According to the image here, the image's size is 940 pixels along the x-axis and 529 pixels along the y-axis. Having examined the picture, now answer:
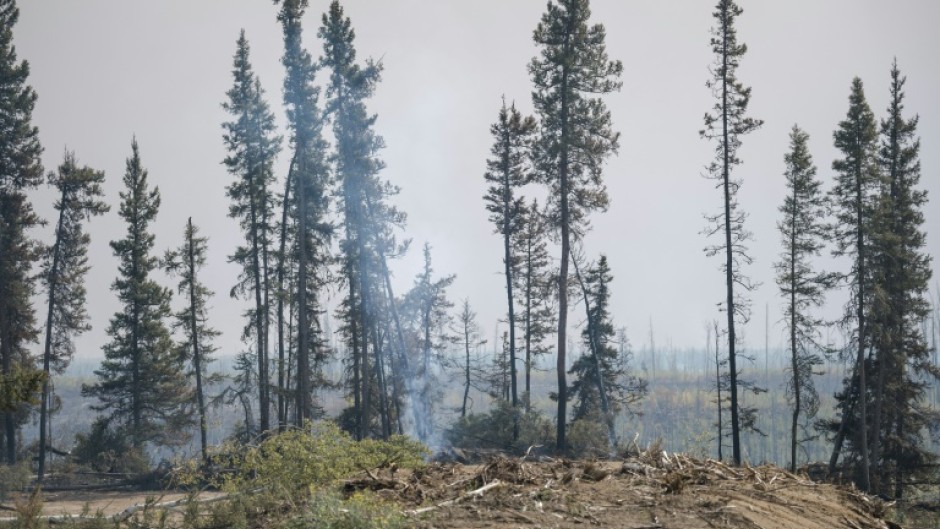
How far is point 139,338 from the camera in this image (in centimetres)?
3978

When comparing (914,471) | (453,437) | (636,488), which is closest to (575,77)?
(453,437)

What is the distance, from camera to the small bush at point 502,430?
33.4 metres

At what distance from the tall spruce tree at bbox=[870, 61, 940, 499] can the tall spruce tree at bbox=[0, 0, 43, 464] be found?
3636 centimetres

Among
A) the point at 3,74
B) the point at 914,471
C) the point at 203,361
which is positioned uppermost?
the point at 3,74

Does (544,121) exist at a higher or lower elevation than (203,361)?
higher

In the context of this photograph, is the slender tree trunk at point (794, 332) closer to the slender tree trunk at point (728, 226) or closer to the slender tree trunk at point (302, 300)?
the slender tree trunk at point (728, 226)

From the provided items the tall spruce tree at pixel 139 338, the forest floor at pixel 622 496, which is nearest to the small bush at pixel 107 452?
the tall spruce tree at pixel 139 338

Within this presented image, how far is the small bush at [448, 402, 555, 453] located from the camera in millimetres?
33406

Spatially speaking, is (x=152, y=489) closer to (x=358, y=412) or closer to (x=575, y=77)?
(x=358, y=412)

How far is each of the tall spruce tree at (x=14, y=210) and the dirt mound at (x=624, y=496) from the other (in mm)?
31085

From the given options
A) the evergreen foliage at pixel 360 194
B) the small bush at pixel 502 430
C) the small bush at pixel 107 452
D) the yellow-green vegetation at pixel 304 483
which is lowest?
the small bush at pixel 107 452

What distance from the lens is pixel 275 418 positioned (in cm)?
4022

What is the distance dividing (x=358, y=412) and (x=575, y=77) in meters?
18.1

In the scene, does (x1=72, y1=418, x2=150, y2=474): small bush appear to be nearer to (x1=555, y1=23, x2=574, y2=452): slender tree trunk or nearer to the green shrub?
(x1=555, y1=23, x2=574, y2=452): slender tree trunk
